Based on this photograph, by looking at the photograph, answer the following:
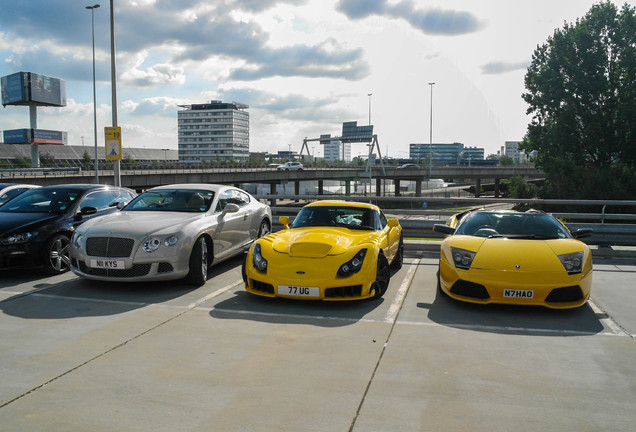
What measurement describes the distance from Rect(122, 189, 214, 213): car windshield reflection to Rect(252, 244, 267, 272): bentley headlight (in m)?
1.90

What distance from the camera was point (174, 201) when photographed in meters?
8.48

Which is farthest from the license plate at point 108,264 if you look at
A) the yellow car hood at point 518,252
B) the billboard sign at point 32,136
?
the billboard sign at point 32,136

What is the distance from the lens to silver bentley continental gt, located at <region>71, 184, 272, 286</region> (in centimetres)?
688

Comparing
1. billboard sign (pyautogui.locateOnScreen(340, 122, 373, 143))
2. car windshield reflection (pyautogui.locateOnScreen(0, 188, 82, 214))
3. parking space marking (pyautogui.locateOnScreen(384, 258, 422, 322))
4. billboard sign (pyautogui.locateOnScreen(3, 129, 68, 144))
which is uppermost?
billboard sign (pyautogui.locateOnScreen(340, 122, 373, 143))

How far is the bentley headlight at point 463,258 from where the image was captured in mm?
6203

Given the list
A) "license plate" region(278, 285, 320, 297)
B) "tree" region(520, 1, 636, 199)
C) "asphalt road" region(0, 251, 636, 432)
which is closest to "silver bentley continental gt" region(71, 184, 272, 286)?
"asphalt road" region(0, 251, 636, 432)

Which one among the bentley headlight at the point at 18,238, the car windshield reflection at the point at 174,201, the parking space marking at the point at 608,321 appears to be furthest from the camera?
the car windshield reflection at the point at 174,201

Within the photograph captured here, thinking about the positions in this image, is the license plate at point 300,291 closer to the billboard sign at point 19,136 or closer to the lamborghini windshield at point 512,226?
the lamborghini windshield at point 512,226

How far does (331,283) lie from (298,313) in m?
0.52

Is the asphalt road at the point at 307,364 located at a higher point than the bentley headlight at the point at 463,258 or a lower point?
lower

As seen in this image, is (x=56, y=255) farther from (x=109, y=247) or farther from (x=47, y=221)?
(x=109, y=247)

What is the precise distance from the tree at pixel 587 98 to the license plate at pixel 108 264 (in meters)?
37.1

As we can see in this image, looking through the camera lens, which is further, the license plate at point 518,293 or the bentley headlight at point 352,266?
the bentley headlight at point 352,266

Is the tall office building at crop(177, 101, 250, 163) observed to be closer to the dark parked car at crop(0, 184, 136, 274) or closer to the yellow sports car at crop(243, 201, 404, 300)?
the dark parked car at crop(0, 184, 136, 274)
